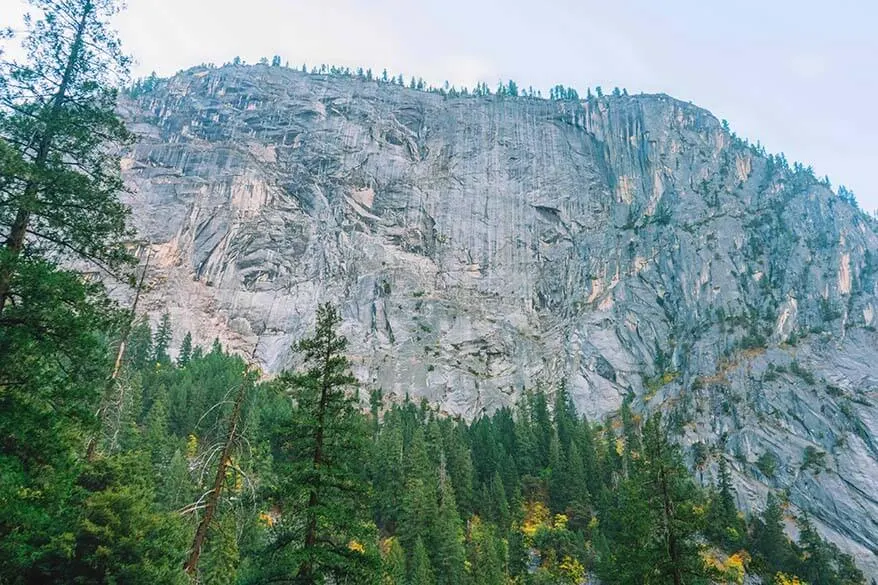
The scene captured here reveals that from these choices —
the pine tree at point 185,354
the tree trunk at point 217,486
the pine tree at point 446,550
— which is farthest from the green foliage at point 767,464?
the tree trunk at point 217,486

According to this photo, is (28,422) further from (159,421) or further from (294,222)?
(294,222)

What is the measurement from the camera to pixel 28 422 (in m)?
12.2

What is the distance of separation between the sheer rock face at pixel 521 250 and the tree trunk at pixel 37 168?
87741 mm

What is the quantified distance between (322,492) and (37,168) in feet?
31.3

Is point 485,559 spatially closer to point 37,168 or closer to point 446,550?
point 446,550

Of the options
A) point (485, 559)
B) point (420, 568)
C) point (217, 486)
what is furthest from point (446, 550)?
point (217, 486)

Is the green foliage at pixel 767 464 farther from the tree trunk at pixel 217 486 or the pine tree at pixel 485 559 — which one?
the tree trunk at pixel 217 486

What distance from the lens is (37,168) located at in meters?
12.9

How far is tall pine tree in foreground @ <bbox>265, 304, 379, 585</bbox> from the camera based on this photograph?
15.2m

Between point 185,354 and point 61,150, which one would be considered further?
point 185,354

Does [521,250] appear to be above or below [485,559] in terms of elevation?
above

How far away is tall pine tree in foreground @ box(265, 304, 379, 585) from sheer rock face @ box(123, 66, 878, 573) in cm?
8028

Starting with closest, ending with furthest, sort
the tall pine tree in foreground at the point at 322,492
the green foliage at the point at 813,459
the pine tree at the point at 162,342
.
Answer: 1. the tall pine tree in foreground at the point at 322,492
2. the green foliage at the point at 813,459
3. the pine tree at the point at 162,342

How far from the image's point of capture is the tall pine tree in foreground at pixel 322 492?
50.0 feet
